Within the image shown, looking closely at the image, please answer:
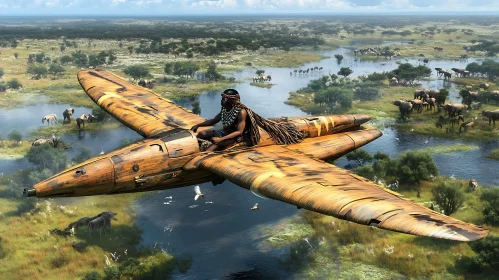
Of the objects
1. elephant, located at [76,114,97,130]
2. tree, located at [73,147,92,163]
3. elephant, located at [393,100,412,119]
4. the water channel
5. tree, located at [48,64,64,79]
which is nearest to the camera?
the water channel

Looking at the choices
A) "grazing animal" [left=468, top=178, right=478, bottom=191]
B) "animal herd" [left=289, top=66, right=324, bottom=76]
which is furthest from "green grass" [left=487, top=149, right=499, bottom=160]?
"animal herd" [left=289, top=66, right=324, bottom=76]

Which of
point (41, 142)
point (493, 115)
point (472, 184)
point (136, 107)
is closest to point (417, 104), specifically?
point (493, 115)

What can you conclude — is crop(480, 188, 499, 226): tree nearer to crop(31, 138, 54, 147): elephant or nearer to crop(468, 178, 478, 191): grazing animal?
crop(468, 178, 478, 191): grazing animal

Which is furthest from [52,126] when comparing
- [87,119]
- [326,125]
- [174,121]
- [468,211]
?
[468,211]

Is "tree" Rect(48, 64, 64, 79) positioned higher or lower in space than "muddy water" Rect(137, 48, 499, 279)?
higher

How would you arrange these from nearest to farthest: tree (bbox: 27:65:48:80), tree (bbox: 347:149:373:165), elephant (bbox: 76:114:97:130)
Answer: tree (bbox: 347:149:373:165) < elephant (bbox: 76:114:97:130) < tree (bbox: 27:65:48:80)

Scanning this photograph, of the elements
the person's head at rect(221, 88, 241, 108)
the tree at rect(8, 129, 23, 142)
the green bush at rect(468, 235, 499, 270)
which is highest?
the person's head at rect(221, 88, 241, 108)

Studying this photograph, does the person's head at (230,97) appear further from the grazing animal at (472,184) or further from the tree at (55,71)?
the tree at (55,71)

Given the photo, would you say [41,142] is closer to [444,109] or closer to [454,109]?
[454,109]
